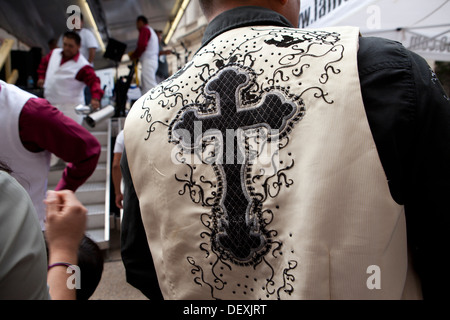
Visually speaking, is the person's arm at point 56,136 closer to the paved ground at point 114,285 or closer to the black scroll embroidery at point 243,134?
the black scroll embroidery at point 243,134

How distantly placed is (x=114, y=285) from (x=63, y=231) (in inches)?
98.0

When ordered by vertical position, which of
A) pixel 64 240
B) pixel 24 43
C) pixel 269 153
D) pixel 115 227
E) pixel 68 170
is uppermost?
pixel 269 153

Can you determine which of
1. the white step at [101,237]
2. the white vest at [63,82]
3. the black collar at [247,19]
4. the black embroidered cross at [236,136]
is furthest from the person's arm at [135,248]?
the white vest at [63,82]

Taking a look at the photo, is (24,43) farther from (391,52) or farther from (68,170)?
(391,52)

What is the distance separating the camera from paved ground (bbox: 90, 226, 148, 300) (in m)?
2.91

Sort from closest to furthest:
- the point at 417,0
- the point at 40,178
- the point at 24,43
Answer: the point at 40,178, the point at 417,0, the point at 24,43

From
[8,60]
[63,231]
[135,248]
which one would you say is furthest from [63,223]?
[8,60]

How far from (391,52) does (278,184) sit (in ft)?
1.01

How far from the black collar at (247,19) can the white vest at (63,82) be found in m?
3.48

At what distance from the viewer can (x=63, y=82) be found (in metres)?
3.90

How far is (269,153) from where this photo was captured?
69 cm

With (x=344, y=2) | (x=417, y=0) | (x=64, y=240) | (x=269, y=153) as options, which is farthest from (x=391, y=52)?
(x=417, y=0)

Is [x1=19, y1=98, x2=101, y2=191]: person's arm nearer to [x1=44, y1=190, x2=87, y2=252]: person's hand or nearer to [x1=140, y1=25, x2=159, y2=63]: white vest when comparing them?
[x1=44, y1=190, x2=87, y2=252]: person's hand

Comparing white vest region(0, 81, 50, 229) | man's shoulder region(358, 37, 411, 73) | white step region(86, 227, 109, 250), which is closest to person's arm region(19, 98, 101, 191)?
white vest region(0, 81, 50, 229)
